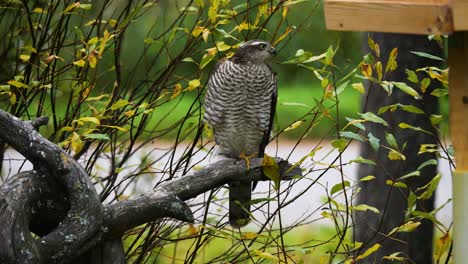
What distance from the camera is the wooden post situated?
2844 millimetres

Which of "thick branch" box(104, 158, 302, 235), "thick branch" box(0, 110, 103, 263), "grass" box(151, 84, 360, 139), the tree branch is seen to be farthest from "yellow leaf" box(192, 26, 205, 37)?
"grass" box(151, 84, 360, 139)

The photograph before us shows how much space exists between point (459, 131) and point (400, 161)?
1802mm

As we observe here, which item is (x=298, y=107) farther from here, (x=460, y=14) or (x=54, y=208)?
(x=460, y=14)

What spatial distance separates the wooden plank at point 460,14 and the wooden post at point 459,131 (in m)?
0.25

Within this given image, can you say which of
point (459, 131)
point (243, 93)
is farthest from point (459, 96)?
point (243, 93)

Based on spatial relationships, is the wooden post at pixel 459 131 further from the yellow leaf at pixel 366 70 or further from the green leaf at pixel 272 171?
the green leaf at pixel 272 171

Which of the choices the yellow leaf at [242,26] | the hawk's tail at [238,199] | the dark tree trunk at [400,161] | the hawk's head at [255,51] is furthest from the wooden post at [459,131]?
the dark tree trunk at [400,161]

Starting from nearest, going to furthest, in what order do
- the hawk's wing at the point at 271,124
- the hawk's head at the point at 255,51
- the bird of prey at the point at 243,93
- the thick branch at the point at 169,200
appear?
the thick branch at the point at 169,200, the hawk's head at the point at 255,51, the bird of prey at the point at 243,93, the hawk's wing at the point at 271,124

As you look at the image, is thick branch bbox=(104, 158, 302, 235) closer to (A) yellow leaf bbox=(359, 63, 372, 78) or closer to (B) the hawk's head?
(A) yellow leaf bbox=(359, 63, 372, 78)

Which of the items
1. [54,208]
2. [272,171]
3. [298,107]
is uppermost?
[298,107]

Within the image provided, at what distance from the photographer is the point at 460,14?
2566 millimetres

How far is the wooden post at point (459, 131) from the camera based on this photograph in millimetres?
2844

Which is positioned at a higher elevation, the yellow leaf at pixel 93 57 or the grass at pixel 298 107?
the grass at pixel 298 107

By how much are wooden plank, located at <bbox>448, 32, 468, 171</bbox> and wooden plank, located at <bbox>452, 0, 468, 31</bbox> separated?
257 mm
